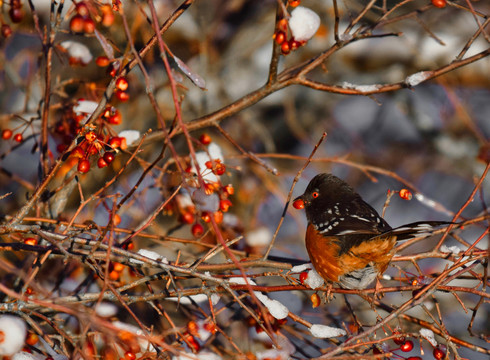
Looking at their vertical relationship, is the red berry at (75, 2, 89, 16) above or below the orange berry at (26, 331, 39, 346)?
above

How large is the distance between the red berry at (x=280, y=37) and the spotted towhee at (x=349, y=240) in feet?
2.72

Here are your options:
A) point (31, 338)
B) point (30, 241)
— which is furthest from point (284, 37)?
point (31, 338)

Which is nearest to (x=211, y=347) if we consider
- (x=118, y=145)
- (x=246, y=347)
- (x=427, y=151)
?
(x=246, y=347)

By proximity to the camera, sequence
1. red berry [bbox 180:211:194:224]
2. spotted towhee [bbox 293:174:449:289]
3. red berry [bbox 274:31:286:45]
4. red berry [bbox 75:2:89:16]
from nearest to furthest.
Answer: red berry [bbox 75:2:89:16] < red berry [bbox 274:31:286:45] < spotted towhee [bbox 293:174:449:289] < red berry [bbox 180:211:194:224]

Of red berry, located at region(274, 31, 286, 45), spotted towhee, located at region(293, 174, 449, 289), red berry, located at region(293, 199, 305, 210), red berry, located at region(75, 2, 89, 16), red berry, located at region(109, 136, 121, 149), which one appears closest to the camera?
red berry, located at region(75, 2, 89, 16)

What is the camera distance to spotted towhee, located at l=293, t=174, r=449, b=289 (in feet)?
6.24

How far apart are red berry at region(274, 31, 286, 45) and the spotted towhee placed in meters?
0.83

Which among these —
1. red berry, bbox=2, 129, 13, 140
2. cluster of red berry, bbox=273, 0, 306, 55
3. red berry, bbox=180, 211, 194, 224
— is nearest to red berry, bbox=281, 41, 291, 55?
cluster of red berry, bbox=273, 0, 306, 55

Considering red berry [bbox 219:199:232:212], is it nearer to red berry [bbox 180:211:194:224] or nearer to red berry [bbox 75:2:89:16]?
red berry [bbox 180:211:194:224]

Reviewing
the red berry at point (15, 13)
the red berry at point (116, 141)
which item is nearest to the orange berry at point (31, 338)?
the red berry at point (116, 141)

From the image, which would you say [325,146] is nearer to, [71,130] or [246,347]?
[246,347]

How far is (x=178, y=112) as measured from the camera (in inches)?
44.4

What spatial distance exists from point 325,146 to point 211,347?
257cm

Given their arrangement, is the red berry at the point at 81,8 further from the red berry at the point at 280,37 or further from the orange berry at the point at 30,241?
the orange berry at the point at 30,241
